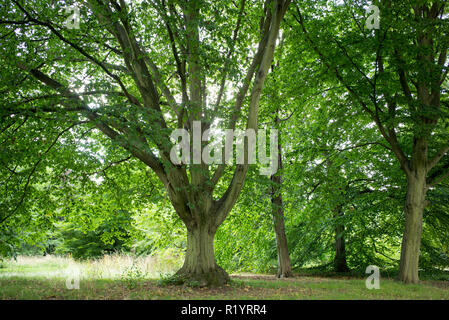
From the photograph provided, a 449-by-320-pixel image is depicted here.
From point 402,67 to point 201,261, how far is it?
732 cm

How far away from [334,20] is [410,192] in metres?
5.70

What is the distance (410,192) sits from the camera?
34.7ft

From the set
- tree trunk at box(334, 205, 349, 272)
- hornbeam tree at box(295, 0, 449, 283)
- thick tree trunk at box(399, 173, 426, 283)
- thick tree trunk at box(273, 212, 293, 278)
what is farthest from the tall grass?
hornbeam tree at box(295, 0, 449, 283)

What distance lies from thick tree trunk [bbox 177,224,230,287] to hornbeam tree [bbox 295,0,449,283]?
5.89 m

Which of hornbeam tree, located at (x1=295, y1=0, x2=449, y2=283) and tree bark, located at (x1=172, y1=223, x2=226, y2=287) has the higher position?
hornbeam tree, located at (x1=295, y1=0, x2=449, y2=283)

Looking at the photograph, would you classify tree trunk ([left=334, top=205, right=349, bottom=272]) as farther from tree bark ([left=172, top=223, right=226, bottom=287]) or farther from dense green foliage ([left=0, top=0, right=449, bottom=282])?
tree bark ([left=172, top=223, right=226, bottom=287])

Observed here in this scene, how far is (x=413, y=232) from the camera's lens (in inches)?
406

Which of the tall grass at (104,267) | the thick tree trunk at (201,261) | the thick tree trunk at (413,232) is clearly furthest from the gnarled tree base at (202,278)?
the thick tree trunk at (413,232)

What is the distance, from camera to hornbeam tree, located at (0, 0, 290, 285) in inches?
268

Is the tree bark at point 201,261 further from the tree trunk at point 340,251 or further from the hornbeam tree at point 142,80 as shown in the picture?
the tree trunk at point 340,251

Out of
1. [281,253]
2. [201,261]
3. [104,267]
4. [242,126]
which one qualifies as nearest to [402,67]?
[242,126]

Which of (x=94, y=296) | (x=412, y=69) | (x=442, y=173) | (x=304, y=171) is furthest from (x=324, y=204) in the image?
(x=94, y=296)

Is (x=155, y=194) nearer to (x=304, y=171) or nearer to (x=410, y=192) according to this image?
(x=304, y=171)

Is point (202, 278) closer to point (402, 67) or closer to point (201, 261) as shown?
point (201, 261)
